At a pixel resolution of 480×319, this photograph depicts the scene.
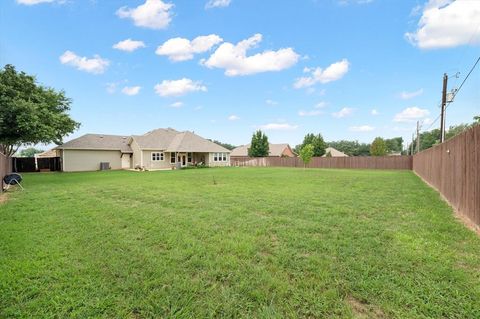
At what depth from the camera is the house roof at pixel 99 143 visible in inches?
1003

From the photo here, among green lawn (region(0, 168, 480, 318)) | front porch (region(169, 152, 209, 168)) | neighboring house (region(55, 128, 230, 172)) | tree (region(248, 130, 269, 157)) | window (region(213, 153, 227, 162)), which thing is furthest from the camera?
tree (region(248, 130, 269, 157))

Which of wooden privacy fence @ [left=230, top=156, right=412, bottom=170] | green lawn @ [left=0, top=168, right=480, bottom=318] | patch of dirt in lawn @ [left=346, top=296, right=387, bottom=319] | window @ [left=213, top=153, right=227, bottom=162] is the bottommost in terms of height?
patch of dirt in lawn @ [left=346, top=296, right=387, bottom=319]

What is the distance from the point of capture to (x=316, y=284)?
2.71 metres

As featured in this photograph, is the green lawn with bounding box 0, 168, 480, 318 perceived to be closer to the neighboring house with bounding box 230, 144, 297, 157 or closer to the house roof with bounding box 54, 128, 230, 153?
the house roof with bounding box 54, 128, 230, 153

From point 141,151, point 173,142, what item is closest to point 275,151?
point 173,142

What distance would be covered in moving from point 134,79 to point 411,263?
2259 centimetres

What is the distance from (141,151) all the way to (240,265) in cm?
2629

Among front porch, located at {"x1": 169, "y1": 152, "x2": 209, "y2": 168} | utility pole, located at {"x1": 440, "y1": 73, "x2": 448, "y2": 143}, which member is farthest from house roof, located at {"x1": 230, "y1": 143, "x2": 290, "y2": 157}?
utility pole, located at {"x1": 440, "y1": 73, "x2": 448, "y2": 143}

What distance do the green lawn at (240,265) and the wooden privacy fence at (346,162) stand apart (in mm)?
25285

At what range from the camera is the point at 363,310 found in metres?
2.30

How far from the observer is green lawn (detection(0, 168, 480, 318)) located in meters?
2.38

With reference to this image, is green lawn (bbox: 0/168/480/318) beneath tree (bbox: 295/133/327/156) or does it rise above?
beneath

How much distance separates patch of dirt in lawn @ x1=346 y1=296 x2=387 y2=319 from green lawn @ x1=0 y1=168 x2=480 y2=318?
1 cm

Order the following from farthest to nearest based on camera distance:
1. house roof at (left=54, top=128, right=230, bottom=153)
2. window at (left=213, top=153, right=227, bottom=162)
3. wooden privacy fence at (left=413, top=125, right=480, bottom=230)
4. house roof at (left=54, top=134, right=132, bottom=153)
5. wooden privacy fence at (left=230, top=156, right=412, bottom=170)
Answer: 1. window at (left=213, top=153, right=227, bottom=162)
2. wooden privacy fence at (left=230, top=156, right=412, bottom=170)
3. house roof at (left=54, top=128, right=230, bottom=153)
4. house roof at (left=54, top=134, right=132, bottom=153)
5. wooden privacy fence at (left=413, top=125, right=480, bottom=230)
